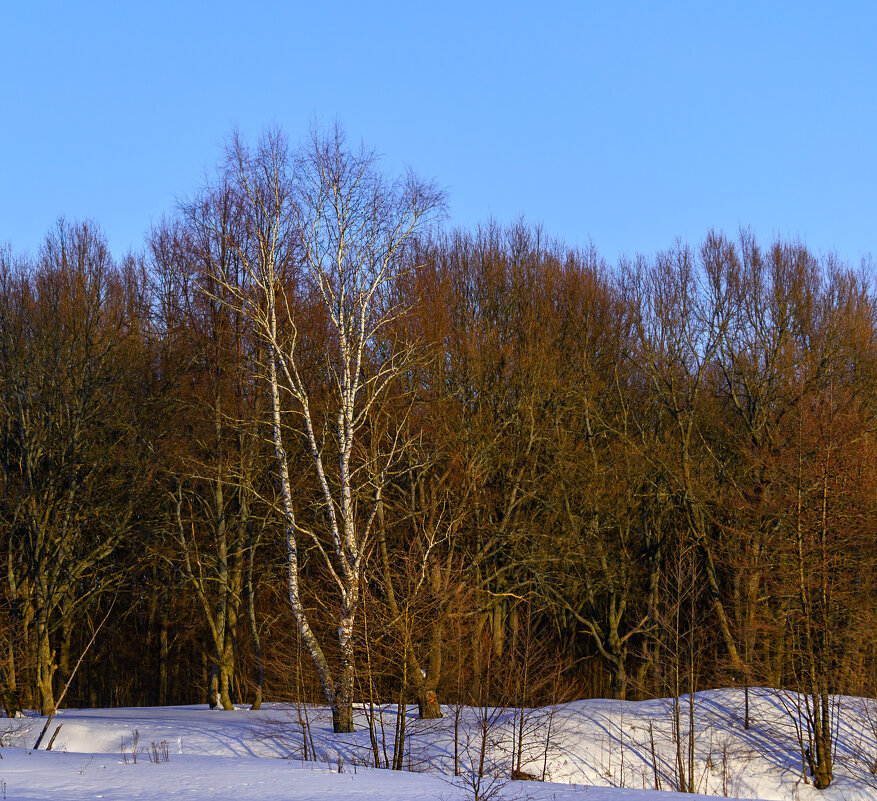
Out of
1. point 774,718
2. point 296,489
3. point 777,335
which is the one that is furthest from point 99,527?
point 777,335

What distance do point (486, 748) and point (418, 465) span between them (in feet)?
19.2

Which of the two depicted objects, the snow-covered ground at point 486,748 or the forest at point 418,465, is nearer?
Result: the snow-covered ground at point 486,748

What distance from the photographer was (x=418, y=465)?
63.3ft

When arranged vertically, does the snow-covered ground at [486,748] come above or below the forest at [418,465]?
below

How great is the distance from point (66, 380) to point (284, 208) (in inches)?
317

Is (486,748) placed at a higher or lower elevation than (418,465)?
lower

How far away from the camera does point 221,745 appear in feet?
57.1

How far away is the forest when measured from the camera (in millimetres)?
19125

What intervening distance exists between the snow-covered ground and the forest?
0.79 metres

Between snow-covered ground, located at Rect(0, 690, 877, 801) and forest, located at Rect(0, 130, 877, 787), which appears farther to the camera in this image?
forest, located at Rect(0, 130, 877, 787)

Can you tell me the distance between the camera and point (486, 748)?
1656 cm

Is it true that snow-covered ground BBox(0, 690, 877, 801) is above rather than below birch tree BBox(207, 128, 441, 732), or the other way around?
below

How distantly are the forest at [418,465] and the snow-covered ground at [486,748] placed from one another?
2.59ft

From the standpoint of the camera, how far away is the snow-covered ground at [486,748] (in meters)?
11.9
